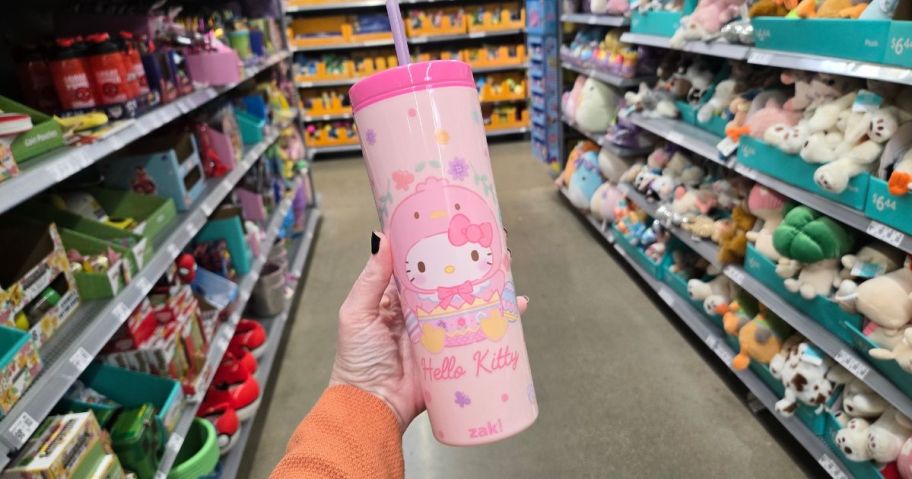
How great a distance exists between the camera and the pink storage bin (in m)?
2.46

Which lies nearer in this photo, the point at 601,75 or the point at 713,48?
the point at 713,48

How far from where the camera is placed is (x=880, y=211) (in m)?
1.52

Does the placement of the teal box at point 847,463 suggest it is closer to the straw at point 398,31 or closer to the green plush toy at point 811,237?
the green plush toy at point 811,237

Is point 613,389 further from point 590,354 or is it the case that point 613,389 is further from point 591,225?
point 591,225

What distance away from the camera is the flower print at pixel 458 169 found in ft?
3.01

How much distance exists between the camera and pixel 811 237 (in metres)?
1.74

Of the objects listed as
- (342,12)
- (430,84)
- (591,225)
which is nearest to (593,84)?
(591,225)

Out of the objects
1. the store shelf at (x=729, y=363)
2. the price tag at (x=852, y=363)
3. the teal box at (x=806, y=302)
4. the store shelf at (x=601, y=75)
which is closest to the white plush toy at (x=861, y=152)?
the teal box at (x=806, y=302)

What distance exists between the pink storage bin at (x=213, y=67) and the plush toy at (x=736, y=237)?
210 cm

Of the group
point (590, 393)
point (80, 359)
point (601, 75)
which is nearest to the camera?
point (80, 359)

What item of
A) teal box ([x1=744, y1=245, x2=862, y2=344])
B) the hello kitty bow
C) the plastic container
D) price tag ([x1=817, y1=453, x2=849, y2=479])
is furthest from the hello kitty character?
price tag ([x1=817, y1=453, x2=849, y2=479])

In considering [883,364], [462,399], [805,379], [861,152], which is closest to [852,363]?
[883,364]

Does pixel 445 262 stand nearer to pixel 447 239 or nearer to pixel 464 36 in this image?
pixel 447 239

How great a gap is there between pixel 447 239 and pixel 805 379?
1496mm
